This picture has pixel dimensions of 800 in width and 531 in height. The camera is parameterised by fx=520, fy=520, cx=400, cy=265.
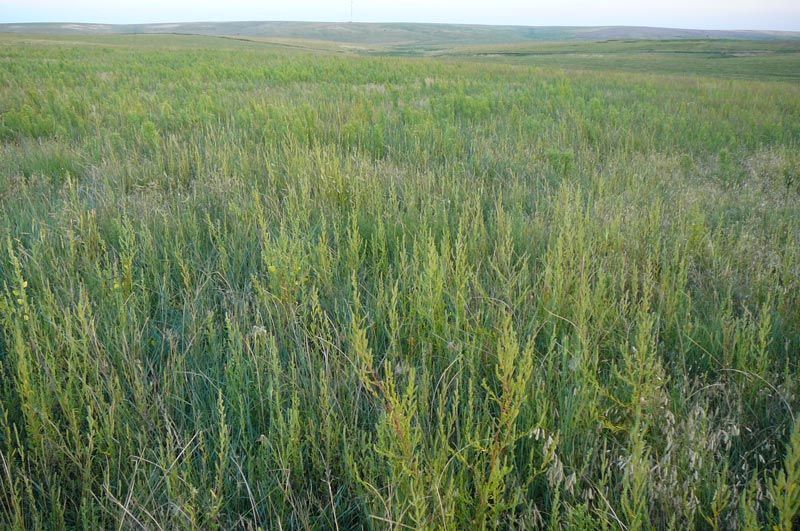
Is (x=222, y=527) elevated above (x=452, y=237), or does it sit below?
below

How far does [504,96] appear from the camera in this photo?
1063cm

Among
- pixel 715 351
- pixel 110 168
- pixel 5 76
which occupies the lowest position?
pixel 715 351

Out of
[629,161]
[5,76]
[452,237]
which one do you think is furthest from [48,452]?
[5,76]

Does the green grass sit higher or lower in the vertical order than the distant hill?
lower

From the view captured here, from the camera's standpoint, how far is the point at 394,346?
6.59ft

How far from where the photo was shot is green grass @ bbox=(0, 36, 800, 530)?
1516 mm

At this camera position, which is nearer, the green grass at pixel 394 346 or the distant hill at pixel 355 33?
the green grass at pixel 394 346

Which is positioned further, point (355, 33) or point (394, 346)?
point (355, 33)

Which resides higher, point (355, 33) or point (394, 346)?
point (355, 33)

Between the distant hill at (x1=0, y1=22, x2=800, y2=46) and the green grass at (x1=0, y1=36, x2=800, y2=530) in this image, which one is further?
the distant hill at (x1=0, y1=22, x2=800, y2=46)

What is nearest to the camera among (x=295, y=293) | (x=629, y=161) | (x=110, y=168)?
(x=295, y=293)

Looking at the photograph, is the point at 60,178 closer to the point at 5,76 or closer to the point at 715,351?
the point at 715,351

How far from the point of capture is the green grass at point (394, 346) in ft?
4.97

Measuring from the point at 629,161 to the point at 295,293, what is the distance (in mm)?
4726
